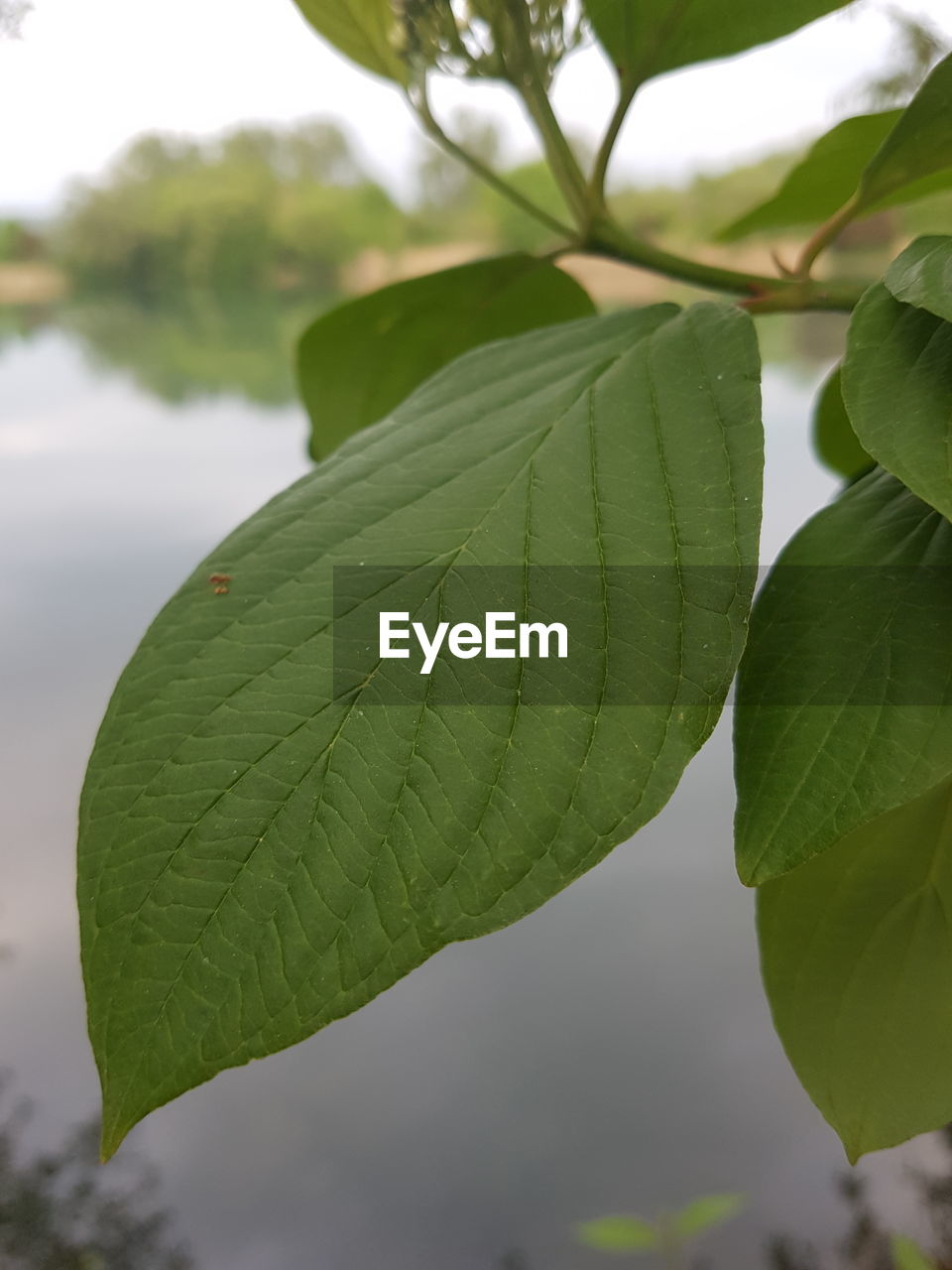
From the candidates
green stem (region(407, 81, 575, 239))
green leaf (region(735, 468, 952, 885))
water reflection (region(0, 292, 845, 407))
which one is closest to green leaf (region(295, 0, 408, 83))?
green stem (region(407, 81, 575, 239))

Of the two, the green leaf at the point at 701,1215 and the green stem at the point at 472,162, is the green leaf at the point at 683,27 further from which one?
the green leaf at the point at 701,1215

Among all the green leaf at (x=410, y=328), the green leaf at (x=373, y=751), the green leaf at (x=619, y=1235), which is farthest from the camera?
the green leaf at (x=619, y=1235)

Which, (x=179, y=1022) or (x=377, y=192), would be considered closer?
(x=179, y=1022)

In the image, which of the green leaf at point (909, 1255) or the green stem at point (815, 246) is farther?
the green leaf at point (909, 1255)

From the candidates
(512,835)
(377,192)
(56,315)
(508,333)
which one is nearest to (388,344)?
(508,333)

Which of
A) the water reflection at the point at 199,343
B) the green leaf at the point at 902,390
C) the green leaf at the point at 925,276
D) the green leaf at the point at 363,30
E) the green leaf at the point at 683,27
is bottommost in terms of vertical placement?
the green leaf at the point at 902,390

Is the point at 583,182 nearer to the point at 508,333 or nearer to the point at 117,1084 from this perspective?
the point at 508,333

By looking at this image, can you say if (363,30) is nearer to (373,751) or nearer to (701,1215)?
(373,751)

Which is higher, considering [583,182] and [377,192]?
[377,192]

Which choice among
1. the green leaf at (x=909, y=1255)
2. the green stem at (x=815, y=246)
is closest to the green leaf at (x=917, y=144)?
the green stem at (x=815, y=246)
